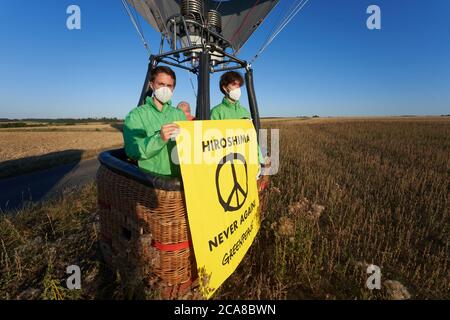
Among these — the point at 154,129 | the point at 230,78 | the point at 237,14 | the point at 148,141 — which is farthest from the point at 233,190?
the point at 237,14

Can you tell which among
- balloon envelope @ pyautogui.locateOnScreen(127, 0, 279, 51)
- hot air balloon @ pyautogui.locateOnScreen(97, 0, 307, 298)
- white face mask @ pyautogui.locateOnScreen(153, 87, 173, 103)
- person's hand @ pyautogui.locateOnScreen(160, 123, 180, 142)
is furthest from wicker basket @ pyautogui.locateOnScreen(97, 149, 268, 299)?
balloon envelope @ pyautogui.locateOnScreen(127, 0, 279, 51)

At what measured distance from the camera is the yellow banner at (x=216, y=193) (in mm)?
1738

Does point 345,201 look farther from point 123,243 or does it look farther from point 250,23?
point 250,23

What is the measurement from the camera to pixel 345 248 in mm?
2828

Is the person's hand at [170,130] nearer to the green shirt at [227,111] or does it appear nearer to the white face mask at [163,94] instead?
the white face mask at [163,94]

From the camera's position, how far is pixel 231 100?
10.6 ft

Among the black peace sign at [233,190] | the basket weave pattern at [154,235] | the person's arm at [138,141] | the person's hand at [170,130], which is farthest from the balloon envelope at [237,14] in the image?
the basket weave pattern at [154,235]

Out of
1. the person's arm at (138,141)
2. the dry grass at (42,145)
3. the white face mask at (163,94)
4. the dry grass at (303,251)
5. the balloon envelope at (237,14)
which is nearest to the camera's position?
the person's arm at (138,141)

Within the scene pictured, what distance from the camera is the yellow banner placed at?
68.4 inches

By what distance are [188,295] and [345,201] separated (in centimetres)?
355

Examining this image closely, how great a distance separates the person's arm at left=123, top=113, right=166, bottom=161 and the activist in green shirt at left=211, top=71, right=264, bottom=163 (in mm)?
1248

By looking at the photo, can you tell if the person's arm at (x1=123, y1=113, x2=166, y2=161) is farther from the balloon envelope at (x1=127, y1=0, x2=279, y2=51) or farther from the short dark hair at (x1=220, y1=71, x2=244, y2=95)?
the balloon envelope at (x1=127, y1=0, x2=279, y2=51)
